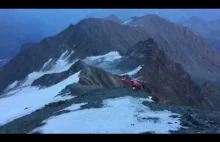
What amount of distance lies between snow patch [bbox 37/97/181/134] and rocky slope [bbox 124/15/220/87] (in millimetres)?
92953

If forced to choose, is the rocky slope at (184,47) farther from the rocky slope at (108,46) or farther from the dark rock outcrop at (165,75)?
the dark rock outcrop at (165,75)

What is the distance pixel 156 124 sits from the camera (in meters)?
14.7

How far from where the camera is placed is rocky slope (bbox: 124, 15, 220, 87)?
11582 cm

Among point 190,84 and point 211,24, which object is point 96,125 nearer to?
point 190,84

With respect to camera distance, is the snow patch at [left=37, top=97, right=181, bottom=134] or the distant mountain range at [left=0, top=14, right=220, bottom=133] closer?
the snow patch at [left=37, top=97, right=181, bottom=134]

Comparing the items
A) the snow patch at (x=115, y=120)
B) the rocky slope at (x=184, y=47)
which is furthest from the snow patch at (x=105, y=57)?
the snow patch at (x=115, y=120)

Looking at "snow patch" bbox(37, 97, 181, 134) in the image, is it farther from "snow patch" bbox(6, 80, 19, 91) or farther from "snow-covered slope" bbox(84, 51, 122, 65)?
"snow patch" bbox(6, 80, 19, 91)

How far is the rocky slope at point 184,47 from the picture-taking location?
11582 cm

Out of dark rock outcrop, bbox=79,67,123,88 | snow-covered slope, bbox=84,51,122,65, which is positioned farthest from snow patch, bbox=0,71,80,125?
snow-covered slope, bbox=84,51,122,65

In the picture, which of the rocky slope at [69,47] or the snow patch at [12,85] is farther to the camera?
the rocky slope at [69,47]

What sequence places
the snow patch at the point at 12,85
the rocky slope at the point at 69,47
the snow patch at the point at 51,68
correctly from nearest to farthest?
the snow patch at the point at 51,68 → the snow patch at the point at 12,85 → the rocky slope at the point at 69,47

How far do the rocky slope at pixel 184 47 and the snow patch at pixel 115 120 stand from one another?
9295 cm

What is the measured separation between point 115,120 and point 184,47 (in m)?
111
